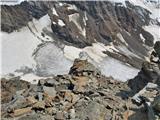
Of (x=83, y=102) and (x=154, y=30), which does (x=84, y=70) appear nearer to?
(x=83, y=102)

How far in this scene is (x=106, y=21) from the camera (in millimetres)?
108562

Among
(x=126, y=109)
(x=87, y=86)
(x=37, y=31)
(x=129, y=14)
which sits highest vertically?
(x=126, y=109)

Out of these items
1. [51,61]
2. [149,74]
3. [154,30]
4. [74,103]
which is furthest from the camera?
[154,30]

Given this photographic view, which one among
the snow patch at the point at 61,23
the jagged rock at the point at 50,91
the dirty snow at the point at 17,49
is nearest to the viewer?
the jagged rock at the point at 50,91

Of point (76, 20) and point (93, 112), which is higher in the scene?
point (93, 112)

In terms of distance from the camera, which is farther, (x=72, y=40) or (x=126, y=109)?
(x=72, y=40)

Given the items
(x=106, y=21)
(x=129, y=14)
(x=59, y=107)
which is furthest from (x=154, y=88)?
(x=129, y=14)

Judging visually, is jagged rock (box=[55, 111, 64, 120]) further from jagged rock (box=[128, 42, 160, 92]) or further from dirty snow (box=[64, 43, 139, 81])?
dirty snow (box=[64, 43, 139, 81])

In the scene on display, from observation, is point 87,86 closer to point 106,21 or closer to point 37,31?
point 37,31

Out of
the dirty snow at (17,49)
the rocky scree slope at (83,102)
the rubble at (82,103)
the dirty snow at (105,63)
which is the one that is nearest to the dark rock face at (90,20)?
the dirty snow at (17,49)

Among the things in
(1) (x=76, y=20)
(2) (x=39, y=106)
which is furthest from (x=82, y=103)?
(1) (x=76, y=20)

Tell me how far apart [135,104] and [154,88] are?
2202mm

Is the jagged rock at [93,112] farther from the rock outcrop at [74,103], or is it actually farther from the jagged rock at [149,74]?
the jagged rock at [149,74]

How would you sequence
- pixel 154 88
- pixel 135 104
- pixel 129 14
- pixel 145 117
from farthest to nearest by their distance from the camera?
pixel 129 14, pixel 154 88, pixel 135 104, pixel 145 117
